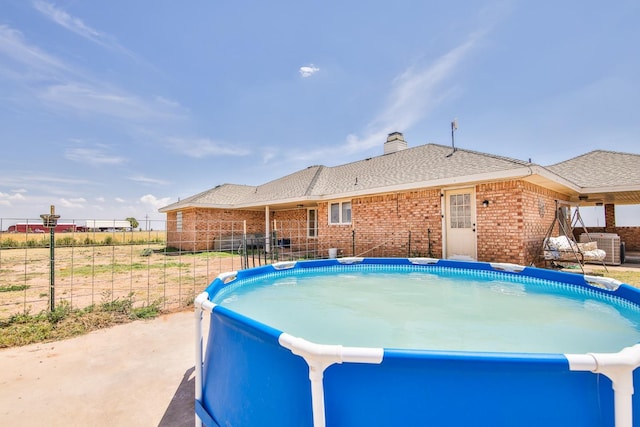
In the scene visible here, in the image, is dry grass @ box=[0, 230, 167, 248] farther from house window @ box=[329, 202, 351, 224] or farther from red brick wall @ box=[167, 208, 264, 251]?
house window @ box=[329, 202, 351, 224]

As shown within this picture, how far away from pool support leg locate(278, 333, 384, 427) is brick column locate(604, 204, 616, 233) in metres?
20.1

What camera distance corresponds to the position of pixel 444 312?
4.09 m

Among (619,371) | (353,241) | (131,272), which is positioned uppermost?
(619,371)

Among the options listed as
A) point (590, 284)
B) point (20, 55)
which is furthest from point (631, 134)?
point (20, 55)

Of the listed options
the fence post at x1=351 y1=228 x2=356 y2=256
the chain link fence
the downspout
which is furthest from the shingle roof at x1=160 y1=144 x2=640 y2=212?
the downspout

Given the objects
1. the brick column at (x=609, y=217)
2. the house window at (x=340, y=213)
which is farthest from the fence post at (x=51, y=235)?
the brick column at (x=609, y=217)

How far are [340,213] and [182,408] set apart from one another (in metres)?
10.8

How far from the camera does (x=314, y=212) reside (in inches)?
628

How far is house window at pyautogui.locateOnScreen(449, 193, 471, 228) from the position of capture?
9000mm

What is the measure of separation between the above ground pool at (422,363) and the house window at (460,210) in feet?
15.4

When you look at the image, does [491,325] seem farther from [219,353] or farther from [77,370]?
[77,370]

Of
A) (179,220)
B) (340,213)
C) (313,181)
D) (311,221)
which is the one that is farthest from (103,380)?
(179,220)

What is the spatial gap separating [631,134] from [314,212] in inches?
622

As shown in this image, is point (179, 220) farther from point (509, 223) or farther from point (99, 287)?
point (509, 223)
